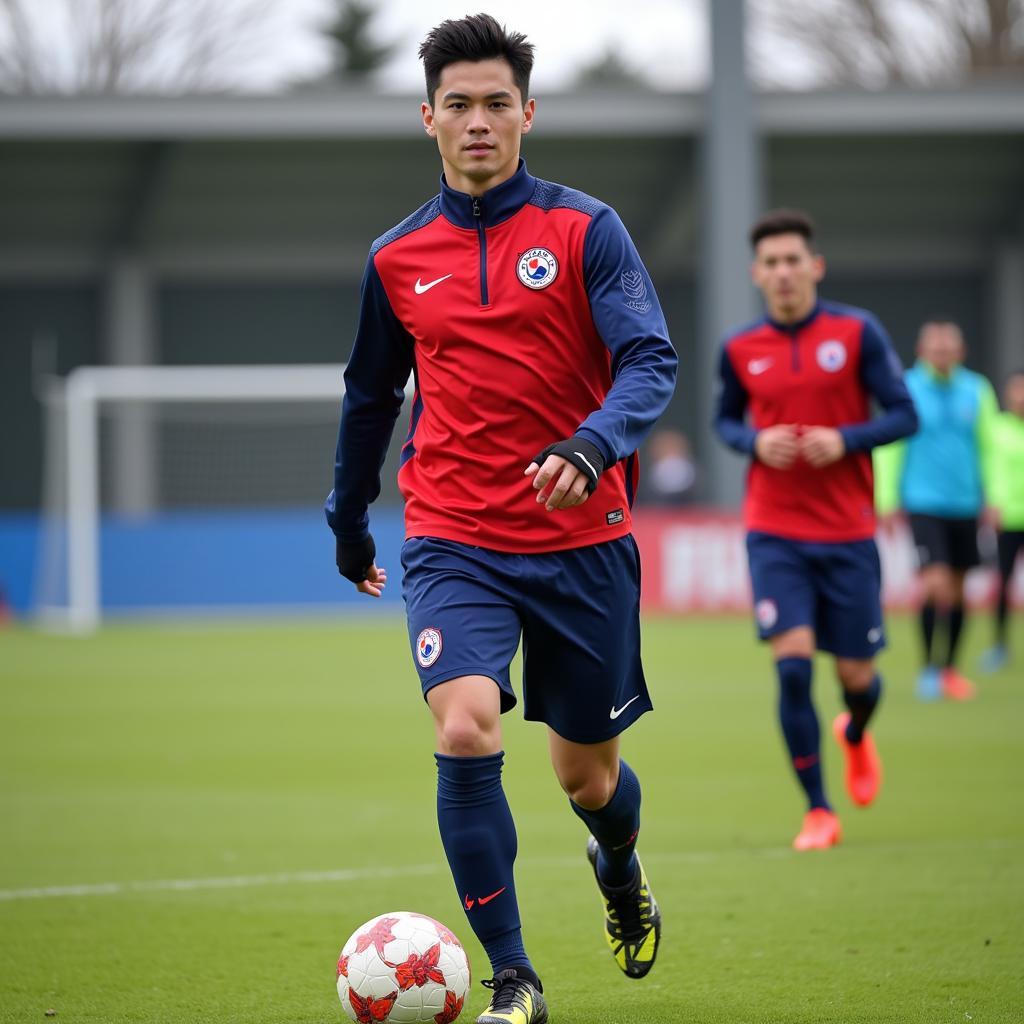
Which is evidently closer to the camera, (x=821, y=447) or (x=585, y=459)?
(x=585, y=459)

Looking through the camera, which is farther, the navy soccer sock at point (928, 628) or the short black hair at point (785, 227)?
the navy soccer sock at point (928, 628)

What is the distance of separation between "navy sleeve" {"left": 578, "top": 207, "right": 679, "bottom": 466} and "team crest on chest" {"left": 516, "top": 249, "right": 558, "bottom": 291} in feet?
0.27

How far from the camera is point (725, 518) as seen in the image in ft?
64.7

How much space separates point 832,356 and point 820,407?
0.72ft

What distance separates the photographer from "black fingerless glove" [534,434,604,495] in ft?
12.2

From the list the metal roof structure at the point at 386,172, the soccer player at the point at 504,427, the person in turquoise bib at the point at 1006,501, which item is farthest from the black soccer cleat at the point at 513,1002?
the metal roof structure at the point at 386,172

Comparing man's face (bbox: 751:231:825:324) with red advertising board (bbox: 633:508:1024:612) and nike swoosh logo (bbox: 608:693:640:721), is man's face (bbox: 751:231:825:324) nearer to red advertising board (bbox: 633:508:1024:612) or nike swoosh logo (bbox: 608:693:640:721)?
nike swoosh logo (bbox: 608:693:640:721)

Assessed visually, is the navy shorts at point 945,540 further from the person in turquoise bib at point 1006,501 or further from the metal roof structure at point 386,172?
the metal roof structure at point 386,172

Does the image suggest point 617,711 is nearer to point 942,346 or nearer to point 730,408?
point 730,408

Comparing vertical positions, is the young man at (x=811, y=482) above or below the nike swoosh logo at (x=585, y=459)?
below

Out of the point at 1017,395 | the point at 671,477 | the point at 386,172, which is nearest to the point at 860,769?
the point at 1017,395

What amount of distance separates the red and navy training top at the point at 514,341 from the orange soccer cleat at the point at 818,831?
280cm

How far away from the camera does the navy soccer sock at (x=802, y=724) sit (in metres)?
6.70

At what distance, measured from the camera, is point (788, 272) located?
705 cm
